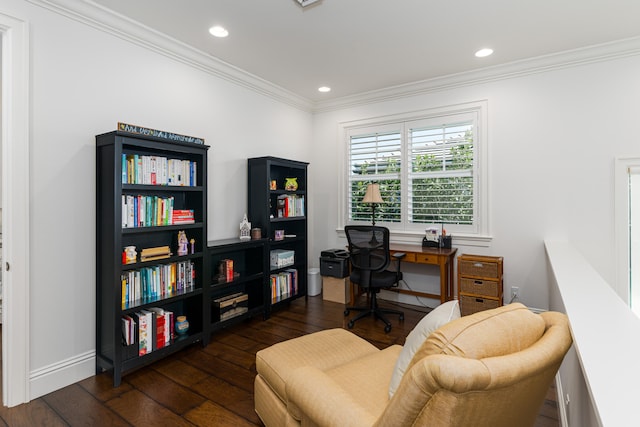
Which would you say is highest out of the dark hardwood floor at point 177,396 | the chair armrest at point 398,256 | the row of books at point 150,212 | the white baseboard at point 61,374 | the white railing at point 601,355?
the row of books at point 150,212

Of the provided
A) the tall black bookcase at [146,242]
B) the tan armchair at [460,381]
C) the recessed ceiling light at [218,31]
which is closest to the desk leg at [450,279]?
the tan armchair at [460,381]

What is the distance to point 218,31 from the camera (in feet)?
10.1

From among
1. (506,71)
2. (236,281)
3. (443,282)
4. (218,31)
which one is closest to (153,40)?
(218,31)

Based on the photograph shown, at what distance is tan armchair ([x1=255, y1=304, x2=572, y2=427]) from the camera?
2.96 feet

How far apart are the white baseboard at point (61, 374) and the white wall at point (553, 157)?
3.99 meters

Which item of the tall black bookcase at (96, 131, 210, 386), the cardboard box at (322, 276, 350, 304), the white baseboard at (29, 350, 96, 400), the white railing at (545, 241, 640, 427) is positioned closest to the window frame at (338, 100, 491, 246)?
the cardboard box at (322, 276, 350, 304)

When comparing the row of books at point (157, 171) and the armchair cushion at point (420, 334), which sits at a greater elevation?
the row of books at point (157, 171)

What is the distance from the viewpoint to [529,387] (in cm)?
108

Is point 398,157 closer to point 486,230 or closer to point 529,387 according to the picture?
point 486,230

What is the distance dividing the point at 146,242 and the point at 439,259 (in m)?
3.00

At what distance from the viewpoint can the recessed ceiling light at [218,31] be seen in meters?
3.04

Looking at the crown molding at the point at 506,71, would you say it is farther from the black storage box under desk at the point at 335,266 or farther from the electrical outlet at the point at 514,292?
the electrical outlet at the point at 514,292

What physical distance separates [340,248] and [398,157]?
1578mm

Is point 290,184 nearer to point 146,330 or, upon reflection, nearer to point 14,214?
point 146,330
